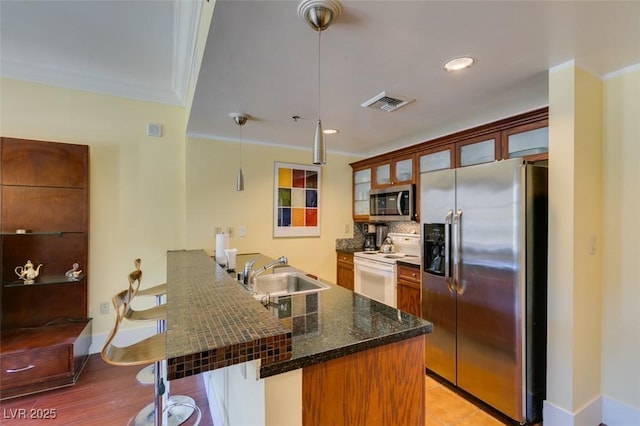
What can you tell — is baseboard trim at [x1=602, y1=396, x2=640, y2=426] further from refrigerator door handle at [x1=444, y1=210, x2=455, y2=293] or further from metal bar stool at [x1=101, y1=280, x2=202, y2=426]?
metal bar stool at [x1=101, y1=280, x2=202, y2=426]

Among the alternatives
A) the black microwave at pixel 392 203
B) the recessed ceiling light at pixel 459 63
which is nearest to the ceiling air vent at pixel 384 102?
the recessed ceiling light at pixel 459 63

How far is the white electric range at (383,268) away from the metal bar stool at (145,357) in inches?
79.9

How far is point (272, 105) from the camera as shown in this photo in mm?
2418

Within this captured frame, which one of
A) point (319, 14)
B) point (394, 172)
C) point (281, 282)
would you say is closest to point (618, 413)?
point (281, 282)

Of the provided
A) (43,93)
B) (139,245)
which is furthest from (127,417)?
(43,93)

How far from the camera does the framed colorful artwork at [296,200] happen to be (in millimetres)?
3785

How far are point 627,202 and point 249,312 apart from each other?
239cm

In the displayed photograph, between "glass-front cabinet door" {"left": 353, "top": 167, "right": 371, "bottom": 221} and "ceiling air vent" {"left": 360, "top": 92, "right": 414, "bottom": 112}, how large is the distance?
1.63 metres

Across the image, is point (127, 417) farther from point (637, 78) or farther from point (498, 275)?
point (637, 78)

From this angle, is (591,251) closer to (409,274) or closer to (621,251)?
(621,251)

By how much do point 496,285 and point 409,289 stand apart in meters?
1.03

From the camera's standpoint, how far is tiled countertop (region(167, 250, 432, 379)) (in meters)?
0.82

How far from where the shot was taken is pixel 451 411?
2.09 meters

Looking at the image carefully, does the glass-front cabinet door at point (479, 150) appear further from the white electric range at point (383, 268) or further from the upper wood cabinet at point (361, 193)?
the upper wood cabinet at point (361, 193)
